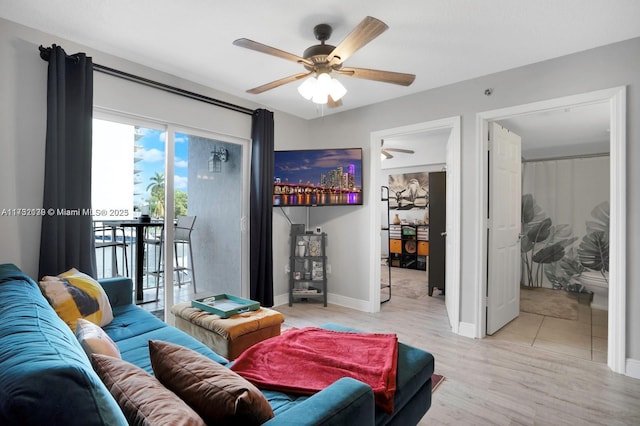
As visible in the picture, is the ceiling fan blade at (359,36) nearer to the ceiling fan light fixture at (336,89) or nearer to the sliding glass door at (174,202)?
the ceiling fan light fixture at (336,89)

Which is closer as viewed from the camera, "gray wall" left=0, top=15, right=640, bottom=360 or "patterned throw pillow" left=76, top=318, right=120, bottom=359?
"patterned throw pillow" left=76, top=318, right=120, bottom=359

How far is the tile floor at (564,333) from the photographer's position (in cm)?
285

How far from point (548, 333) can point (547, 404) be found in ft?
4.65

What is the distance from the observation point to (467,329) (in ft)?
10.5

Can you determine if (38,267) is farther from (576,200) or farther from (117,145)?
(576,200)

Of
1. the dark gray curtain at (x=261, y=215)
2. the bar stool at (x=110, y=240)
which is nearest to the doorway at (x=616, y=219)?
the dark gray curtain at (x=261, y=215)

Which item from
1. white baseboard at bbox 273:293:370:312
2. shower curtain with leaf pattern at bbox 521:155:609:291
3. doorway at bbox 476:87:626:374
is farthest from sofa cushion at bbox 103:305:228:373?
shower curtain with leaf pattern at bbox 521:155:609:291

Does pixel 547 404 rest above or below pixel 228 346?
below

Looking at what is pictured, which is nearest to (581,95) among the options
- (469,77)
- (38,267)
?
(469,77)

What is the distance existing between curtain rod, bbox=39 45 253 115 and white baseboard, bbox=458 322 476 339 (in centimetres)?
328

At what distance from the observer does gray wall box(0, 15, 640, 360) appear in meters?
2.31

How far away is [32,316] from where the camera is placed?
1.12 meters

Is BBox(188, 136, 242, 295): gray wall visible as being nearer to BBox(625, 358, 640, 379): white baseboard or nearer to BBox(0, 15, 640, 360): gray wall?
BBox(0, 15, 640, 360): gray wall

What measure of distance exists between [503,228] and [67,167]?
3.97m
